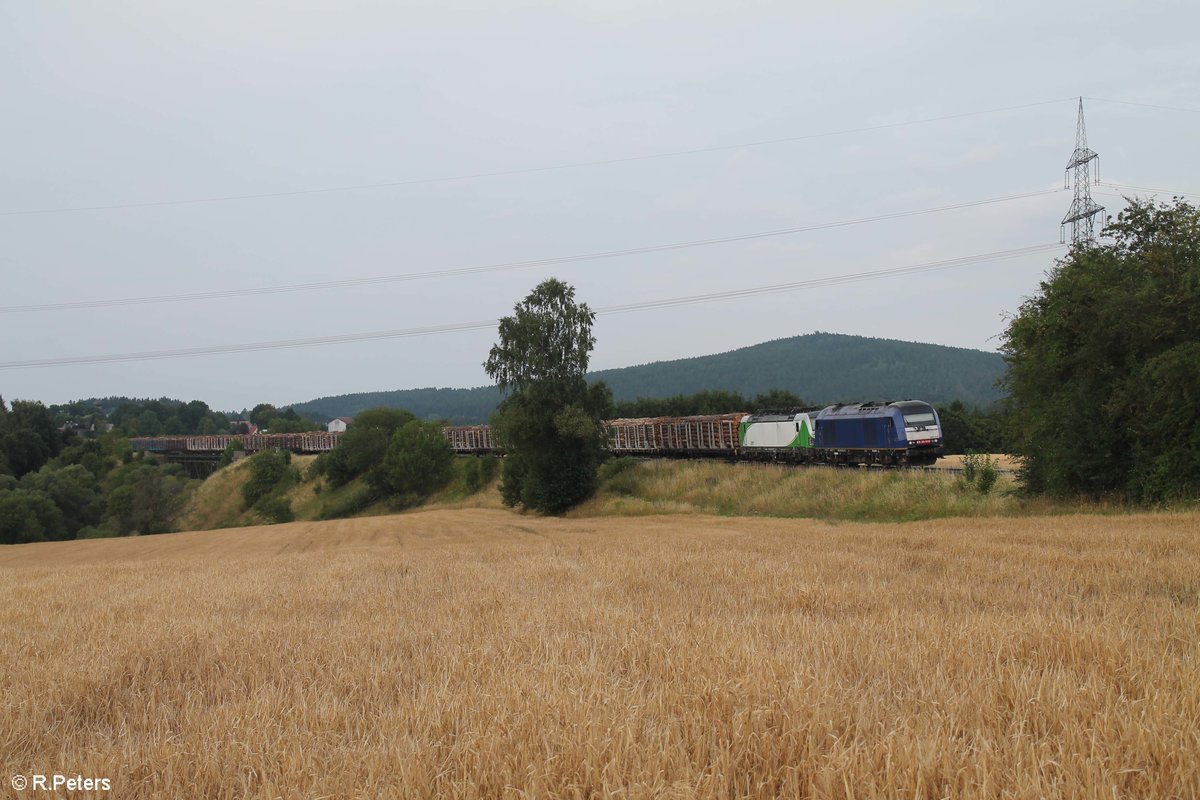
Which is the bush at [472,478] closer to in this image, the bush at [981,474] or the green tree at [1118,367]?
the bush at [981,474]

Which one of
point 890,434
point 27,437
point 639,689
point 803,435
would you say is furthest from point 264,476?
point 639,689

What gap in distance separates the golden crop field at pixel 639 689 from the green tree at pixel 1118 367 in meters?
16.8

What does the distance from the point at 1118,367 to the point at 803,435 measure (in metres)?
24.7

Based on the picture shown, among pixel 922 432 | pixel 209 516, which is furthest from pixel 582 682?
pixel 209 516

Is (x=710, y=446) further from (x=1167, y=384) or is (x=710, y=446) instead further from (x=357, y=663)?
(x=357, y=663)

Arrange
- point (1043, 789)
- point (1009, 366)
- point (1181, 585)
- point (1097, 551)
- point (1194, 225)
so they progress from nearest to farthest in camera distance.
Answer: point (1043, 789), point (1181, 585), point (1097, 551), point (1194, 225), point (1009, 366)

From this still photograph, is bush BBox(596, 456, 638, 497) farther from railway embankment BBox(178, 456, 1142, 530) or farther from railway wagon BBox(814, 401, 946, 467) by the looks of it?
railway wagon BBox(814, 401, 946, 467)

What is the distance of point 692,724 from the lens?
4.18 metres

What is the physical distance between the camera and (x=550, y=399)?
58188 millimetres

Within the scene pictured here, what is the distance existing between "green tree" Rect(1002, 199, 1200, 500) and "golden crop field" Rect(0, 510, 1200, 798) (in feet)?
55.2

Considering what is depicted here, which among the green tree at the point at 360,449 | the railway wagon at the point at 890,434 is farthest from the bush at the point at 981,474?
the green tree at the point at 360,449

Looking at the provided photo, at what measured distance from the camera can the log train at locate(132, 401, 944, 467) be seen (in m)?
43.2

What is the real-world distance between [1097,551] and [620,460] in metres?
54.3

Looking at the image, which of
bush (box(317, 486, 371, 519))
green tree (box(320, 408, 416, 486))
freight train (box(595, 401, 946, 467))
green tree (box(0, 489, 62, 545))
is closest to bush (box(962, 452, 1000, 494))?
freight train (box(595, 401, 946, 467))
